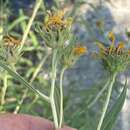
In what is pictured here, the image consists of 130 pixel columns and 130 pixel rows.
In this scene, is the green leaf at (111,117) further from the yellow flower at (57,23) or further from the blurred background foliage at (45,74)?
the blurred background foliage at (45,74)

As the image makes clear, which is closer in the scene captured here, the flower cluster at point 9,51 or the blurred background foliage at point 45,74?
the flower cluster at point 9,51

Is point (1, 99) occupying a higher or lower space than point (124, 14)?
lower

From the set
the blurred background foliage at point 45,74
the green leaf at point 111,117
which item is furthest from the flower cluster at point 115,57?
the blurred background foliage at point 45,74

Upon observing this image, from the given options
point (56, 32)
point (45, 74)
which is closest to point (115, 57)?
point (56, 32)

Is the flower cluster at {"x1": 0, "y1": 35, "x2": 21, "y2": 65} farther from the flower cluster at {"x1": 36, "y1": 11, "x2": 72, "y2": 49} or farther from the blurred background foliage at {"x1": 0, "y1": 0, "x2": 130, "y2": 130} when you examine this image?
the blurred background foliage at {"x1": 0, "y1": 0, "x2": 130, "y2": 130}

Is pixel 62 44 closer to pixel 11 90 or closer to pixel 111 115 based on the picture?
pixel 111 115

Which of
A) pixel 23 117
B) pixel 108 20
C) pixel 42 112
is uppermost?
pixel 108 20

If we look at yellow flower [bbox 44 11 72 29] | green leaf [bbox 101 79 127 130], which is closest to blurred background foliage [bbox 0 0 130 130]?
green leaf [bbox 101 79 127 130]

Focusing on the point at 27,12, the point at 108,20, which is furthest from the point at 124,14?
the point at 27,12
